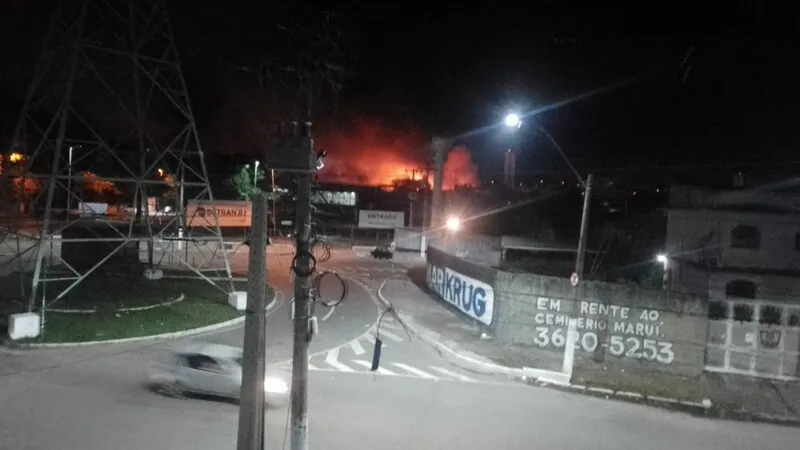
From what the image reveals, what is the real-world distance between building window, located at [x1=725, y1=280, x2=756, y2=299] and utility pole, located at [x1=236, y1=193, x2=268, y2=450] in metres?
30.0

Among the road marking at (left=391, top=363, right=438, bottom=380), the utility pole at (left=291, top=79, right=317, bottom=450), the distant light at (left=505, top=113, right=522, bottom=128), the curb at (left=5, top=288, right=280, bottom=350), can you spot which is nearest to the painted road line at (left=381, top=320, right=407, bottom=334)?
the road marking at (left=391, top=363, right=438, bottom=380)

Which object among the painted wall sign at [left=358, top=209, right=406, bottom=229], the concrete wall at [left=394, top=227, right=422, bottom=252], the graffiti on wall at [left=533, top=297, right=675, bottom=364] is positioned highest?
the painted wall sign at [left=358, top=209, right=406, bottom=229]

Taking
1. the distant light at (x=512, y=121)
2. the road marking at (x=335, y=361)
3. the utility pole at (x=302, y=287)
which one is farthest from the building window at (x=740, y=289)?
the utility pole at (x=302, y=287)

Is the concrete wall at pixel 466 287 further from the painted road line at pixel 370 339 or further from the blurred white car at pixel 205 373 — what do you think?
the blurred white car at pixel 205 373

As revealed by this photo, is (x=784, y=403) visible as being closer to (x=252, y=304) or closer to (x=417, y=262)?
(x=252, y=304)

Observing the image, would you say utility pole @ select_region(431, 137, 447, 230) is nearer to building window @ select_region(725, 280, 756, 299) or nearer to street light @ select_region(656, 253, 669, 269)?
street light @ select_region(656, 253, 669, 269)

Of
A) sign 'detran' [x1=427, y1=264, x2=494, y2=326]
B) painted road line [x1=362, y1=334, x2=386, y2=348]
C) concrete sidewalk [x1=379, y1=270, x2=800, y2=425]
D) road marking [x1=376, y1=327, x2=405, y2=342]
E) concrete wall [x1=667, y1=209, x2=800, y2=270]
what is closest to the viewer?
concrete sidewalk [x1=379, y1=270, x2=800, y2=425]

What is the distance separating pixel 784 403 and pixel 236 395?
1413 cm

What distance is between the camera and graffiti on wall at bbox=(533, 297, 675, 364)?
65.0 ft

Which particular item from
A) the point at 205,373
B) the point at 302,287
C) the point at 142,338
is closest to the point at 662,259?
the point at 142,338

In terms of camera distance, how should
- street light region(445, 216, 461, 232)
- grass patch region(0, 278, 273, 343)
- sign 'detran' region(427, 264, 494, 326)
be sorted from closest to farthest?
grass patch region(0, 278, 273, 343) < sign 'detran' region(427, 264, 494, 326) < street light region(445, 216, 461, 232)

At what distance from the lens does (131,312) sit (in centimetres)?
2394

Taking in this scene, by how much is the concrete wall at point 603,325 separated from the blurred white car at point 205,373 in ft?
30.3

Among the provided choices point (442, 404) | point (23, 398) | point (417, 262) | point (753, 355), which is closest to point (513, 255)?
point (417, 262)
